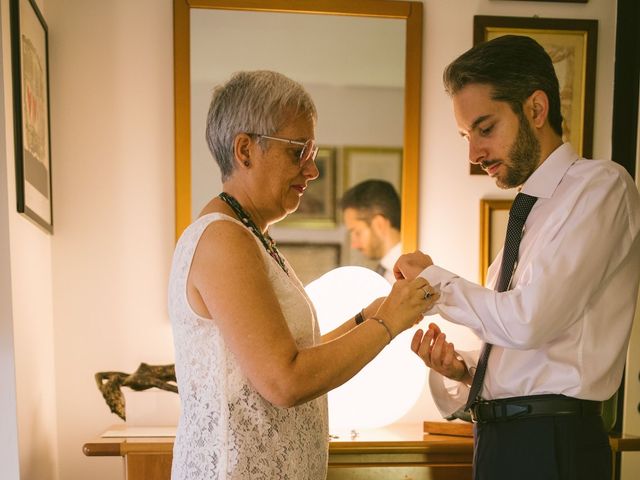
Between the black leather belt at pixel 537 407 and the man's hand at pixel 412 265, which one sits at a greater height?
the man's hand at pixel 412 265

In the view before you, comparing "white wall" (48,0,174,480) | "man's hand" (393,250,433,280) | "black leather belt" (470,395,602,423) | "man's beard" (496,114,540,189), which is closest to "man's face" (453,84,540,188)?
"man's beard" (496,114,540,189)

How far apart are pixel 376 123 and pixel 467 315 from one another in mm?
1131

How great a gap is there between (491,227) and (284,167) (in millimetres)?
1260

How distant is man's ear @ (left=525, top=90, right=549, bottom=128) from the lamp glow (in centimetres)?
69

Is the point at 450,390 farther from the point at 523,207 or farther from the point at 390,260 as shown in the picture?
the point at 390,260

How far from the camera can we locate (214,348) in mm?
1188

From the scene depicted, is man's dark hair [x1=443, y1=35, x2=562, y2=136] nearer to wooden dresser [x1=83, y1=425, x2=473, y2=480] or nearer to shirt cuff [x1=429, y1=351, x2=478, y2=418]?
shirt cuff [x1=429, y1=351, x2=478, y2=418]

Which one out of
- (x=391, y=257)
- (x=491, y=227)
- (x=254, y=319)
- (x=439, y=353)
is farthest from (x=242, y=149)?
(x=491, y=227)

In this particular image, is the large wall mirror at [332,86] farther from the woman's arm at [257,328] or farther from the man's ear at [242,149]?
the woman's arm at [257,328]

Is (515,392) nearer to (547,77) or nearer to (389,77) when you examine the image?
(547,77)

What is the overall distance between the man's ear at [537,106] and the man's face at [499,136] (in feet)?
0.06

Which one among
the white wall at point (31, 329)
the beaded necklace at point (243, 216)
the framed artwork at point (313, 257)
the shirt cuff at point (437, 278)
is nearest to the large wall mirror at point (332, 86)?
the framed artwork at point (313, 257)

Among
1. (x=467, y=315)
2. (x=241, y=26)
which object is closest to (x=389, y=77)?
(x=241, y=26)

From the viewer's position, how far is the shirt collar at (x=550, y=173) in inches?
57.3
